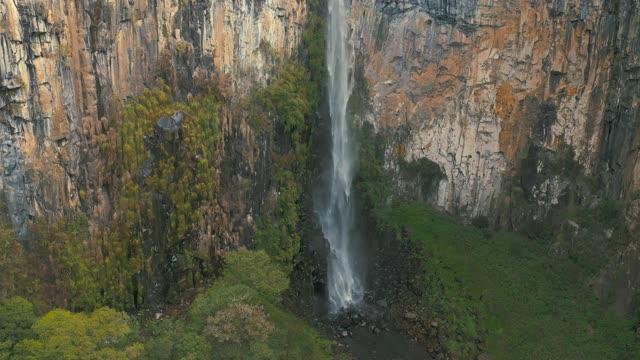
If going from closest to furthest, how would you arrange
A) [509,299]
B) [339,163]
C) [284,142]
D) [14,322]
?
[14,322], [509,299], [284,142], [339,163]

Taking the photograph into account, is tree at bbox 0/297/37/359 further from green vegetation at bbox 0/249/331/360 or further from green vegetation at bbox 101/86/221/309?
green vegetation at bbox 101/86/221/309

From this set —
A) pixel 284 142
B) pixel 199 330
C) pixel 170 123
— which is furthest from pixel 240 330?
pixel 284 142

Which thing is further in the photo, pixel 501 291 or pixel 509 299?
pixel 501 291

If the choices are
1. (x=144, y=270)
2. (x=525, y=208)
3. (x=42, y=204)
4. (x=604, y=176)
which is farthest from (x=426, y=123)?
(x=42, y=204)

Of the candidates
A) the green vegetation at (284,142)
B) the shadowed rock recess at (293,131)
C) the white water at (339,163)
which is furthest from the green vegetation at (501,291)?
the green vegetation at (284,142)

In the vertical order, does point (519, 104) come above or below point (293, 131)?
above

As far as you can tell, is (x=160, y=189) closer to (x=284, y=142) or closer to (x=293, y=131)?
(x=284, y=142)
